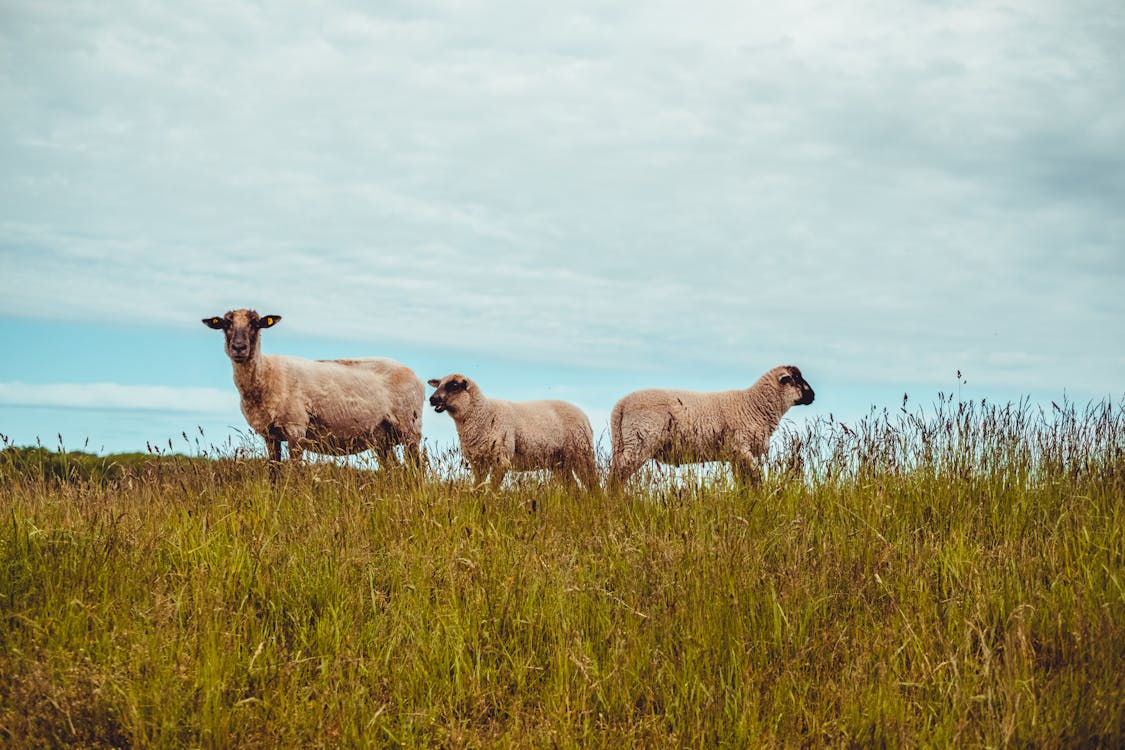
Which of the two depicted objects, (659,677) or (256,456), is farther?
(256,456)

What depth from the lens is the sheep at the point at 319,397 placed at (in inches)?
533

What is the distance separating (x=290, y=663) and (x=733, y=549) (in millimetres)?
2847

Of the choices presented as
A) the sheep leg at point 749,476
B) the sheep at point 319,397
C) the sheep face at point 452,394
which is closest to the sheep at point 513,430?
the sheep face at point 452,394

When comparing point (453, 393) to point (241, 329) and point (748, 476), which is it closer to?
point (241, 329)

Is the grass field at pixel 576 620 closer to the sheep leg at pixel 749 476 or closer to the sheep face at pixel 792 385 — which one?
the sheep leg at pixel 749 476

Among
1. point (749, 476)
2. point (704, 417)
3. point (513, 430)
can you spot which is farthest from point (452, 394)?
point (749, 476)

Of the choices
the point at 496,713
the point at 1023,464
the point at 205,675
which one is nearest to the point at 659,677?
the point at 496,713

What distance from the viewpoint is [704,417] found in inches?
535

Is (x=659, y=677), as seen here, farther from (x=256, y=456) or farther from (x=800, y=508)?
(x=256, y=456)

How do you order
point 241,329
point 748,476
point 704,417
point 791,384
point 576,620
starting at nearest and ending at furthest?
point 576,620 < point 748,476 < point 241,329 < point 704,417 < point 791,384

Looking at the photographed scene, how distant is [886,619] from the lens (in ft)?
17.2

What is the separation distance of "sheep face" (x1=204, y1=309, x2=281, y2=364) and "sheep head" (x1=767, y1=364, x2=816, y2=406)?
26.9ft

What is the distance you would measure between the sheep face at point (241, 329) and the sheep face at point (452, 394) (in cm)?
293

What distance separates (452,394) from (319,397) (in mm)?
2620
